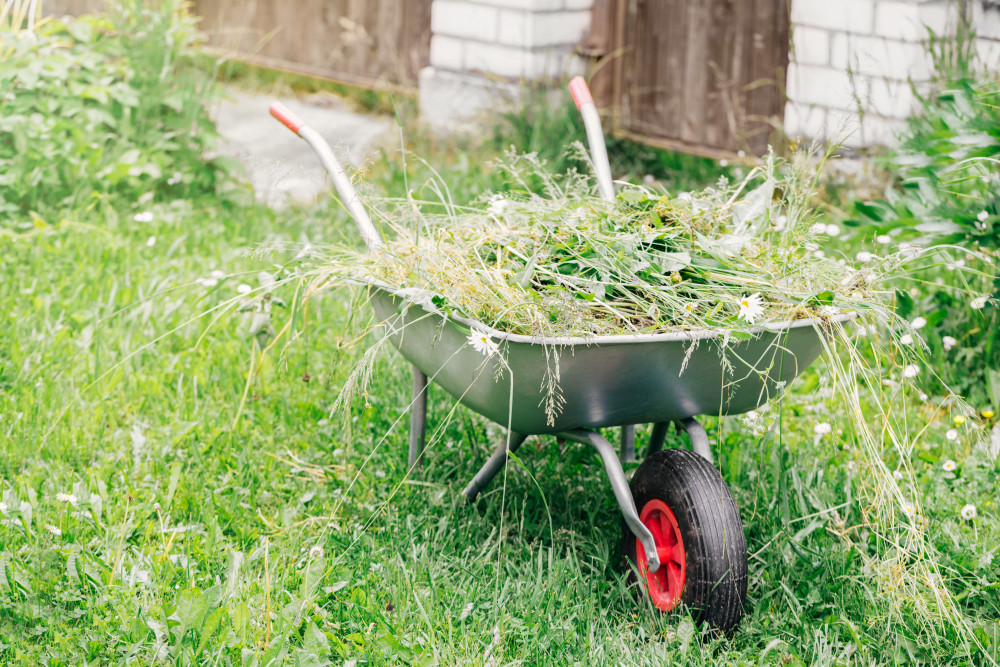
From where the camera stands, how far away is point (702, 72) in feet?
16.5

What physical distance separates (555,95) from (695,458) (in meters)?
3.43

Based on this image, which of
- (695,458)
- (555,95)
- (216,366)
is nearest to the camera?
(695,458)

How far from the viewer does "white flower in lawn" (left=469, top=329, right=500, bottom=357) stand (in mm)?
1768

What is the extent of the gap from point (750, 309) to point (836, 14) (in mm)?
2790

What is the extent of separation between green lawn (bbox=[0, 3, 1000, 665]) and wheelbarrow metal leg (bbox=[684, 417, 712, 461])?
0.17m

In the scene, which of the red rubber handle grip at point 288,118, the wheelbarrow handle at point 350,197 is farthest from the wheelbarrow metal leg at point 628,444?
the red rubber handle grip at point 288,118

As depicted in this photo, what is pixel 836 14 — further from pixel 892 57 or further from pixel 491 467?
pixel 491 467

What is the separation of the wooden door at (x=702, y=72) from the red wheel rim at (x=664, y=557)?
2985 mm

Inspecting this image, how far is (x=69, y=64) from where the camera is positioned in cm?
410

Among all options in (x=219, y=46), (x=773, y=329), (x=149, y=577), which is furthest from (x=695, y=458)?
(x=219, y=46)

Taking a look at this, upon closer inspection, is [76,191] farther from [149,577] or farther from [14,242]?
[149,577]

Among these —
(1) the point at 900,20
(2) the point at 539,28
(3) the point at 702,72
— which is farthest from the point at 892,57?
(2) the point at 539,28

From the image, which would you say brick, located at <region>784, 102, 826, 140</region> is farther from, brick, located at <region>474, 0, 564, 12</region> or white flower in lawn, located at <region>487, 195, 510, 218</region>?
white flower in lawn, located at <region>487, 195, 510, 218</region>

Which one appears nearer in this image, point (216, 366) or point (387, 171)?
point (216, 366)
